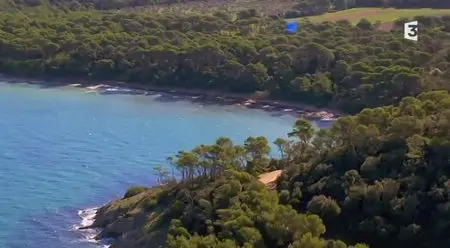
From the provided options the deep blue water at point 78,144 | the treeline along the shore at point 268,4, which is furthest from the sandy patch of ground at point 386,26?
the deep blue water at point 78,144

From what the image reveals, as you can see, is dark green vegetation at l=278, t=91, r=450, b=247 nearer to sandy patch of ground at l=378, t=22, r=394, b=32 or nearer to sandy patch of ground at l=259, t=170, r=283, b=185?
sandy patch of ground at l=259, t=170, r=283, b=185

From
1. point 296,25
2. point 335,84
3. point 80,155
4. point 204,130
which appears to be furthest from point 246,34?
point 80,155

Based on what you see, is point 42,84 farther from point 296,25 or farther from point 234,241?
point 234,241

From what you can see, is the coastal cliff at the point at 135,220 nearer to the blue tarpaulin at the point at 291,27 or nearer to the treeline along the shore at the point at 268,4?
the blue tarpaulin at the point at 291,27

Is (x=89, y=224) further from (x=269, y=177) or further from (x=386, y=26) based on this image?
(x=386, y=26)

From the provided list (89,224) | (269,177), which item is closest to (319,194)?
(269,177)
